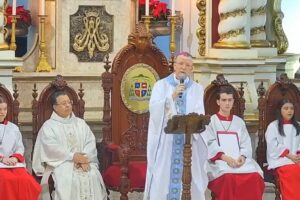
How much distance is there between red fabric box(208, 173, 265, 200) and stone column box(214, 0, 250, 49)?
1906 millimetres

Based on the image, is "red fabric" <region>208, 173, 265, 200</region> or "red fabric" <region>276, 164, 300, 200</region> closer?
"red fabric" <region>208, 173, 265, 200</region>

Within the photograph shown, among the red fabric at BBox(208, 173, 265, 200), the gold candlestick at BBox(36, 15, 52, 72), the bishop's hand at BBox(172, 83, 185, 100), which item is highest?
the gold candlestick at BBox(36, 15, 52, 72)

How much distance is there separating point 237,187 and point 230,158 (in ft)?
0.94

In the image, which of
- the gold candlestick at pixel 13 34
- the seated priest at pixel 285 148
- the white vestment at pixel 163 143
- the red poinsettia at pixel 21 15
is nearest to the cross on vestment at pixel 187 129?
the white vestment at pixel 163 143

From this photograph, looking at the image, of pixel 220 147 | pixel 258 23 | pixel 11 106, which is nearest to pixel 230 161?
pixel 220 147

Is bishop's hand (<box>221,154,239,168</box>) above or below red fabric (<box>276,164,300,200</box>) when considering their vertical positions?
above

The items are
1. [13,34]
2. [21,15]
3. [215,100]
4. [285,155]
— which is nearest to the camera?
[285,155]

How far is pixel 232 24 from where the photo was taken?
1307 centimetres

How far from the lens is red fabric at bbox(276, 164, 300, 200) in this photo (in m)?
11.7

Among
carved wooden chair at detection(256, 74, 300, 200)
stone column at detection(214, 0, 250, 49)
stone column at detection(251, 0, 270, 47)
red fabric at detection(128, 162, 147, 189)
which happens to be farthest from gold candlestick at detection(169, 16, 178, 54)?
red fabric at detection(128, 162, 147, 189)

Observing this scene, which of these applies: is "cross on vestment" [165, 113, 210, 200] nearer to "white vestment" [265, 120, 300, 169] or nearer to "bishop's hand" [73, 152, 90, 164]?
"bishop's hand" [73, 152, 90, 164]

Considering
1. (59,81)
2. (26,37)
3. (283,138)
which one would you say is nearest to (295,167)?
(283,138)

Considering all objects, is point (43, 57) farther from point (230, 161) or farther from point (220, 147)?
point (230, 161)

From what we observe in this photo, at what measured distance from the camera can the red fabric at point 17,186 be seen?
36.1 feet
